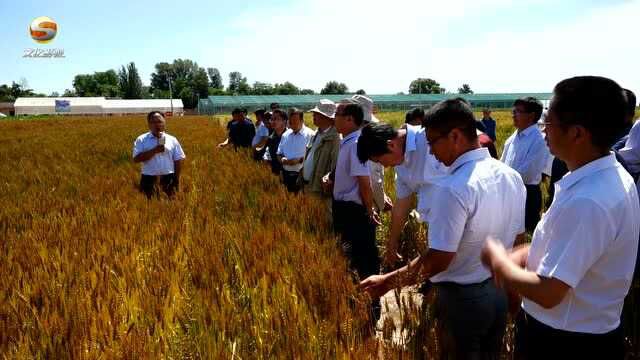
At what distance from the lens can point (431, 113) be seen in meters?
1.63

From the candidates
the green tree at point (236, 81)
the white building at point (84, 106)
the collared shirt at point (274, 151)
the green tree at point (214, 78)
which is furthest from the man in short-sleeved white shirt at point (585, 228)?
the green tree at point (214, 78)

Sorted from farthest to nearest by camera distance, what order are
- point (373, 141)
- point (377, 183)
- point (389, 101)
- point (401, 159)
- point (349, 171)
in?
point (389, 101)
point (377, 183)
point (349, 171)
point (401, 159)
point (373, 141)

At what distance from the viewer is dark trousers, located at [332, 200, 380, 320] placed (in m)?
3.10

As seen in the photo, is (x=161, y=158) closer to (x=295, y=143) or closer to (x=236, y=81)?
(x=295, y=143)

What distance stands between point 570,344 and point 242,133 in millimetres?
8575

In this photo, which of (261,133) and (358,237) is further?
(261,133)

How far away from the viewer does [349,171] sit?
123 inches

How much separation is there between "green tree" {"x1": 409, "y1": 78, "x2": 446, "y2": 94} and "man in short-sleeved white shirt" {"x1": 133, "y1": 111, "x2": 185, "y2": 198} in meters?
107

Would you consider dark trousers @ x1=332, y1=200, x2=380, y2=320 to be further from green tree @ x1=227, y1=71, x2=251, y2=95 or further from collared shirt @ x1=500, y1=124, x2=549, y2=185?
green tree @ x1=227, y1=71, x2=251, y2=95

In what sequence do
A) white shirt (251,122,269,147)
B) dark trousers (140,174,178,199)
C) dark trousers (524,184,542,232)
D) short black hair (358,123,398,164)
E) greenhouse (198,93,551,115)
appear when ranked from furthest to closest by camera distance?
1. greenhouse (198,93,551,115)
2. white shirt (251,122,269,147)
3. dark trousers (140,174,178,199)
4. dark trousers (524,184,542,232)
5. short black hair (358,123,398,164)

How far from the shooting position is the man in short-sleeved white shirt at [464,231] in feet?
5.01

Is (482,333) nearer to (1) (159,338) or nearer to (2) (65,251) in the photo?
(1) (159,338)

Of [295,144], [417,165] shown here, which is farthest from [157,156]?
[417,165]

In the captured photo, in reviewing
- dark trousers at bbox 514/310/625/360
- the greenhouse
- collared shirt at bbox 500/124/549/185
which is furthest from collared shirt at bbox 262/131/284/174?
the greenhouse
